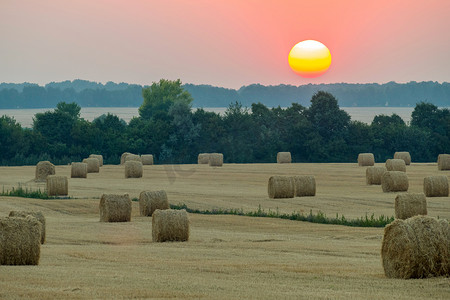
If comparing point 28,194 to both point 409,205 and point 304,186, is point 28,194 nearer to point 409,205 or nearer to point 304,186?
point 304,186

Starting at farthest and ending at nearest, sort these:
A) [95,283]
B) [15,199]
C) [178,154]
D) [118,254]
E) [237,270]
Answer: [178,154] < [15,199] < [118,254] < [237,270] < [95,283]

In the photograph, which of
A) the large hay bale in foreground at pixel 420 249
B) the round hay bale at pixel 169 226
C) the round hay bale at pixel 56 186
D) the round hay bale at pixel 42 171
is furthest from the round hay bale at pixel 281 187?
the large hay bale in foreground at pixel 420 249

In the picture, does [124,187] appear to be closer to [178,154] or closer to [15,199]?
[15,199]

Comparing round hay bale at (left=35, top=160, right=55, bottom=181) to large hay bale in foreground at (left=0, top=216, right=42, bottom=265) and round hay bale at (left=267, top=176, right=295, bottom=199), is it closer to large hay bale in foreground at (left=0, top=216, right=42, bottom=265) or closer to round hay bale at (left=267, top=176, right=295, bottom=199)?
round hay bale at (left=267, top=176, right=295, bottom=199)

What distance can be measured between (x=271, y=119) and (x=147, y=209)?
61.7m

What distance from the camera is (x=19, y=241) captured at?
52.4 ft

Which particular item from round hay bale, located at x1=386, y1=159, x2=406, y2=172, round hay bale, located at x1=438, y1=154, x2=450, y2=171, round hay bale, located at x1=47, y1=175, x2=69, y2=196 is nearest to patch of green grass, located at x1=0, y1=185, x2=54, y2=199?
round hay bale, located at x1=47, y1=175, x2=69, y2=196

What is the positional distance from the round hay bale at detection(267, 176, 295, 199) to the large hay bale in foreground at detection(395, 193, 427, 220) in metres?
11.0


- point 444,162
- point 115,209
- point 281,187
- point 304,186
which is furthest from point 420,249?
point 444,162

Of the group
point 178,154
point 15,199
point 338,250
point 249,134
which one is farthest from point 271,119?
point 338,250

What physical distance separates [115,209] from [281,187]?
42.9 ft

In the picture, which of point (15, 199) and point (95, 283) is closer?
point (95, 283)

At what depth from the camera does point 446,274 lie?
46.9 ft

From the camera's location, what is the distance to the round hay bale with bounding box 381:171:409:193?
44.2m
